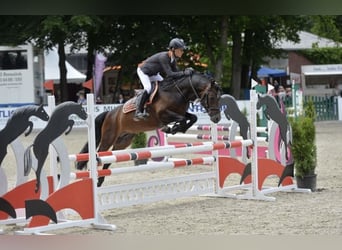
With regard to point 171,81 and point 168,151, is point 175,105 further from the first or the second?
point 168,151

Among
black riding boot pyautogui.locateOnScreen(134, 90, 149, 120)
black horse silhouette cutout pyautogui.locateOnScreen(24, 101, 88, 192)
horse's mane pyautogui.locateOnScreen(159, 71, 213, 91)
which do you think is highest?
horse's mane pyautogui.locateOnScreen(159, 71, 213, 91)

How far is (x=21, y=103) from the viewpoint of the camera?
2320 cm

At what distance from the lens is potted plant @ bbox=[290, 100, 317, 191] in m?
8.01

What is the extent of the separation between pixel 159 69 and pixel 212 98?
667mm

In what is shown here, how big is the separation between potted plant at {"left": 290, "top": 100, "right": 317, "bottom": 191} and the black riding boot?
74.8 inches

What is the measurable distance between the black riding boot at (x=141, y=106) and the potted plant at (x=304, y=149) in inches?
74.8

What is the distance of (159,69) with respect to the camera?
24.2 feet

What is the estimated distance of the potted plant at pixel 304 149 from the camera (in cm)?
801

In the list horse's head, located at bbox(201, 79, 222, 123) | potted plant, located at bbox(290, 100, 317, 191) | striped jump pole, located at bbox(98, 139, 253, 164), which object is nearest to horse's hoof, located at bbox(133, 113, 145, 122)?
striped jump pole, located at bbox(98, 139, 253, 164)

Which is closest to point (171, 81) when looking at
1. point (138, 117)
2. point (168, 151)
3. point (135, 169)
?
point (138, 117)

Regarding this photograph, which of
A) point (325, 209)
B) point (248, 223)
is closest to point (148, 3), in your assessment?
point (248, 223)

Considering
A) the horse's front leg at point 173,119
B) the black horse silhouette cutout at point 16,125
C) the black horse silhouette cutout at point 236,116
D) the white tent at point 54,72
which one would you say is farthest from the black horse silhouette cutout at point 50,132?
the white tent at point 54,72

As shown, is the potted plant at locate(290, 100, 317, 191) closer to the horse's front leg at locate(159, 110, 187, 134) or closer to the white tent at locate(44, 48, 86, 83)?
the horse's front leg at locate(159, 110, 187, 134)

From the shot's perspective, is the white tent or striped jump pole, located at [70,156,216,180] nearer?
striped jump pole, located at [70,156,216,180]
